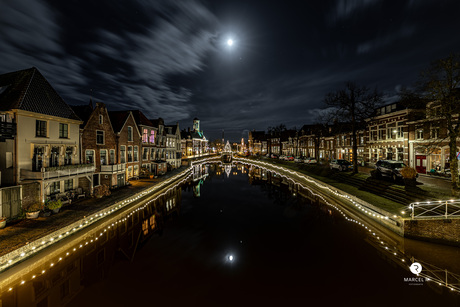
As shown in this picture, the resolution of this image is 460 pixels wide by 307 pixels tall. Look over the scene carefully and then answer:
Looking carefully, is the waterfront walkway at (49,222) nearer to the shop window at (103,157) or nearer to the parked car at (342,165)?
the shop window at (103,157)

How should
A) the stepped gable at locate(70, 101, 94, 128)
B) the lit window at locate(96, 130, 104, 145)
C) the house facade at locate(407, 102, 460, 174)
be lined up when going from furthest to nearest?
the house facade at locate(407, 102, 460, 174) < the lit window at locate(96, 130, 104, 145) < the stepped gable at locate(70, 101, 94, 128)

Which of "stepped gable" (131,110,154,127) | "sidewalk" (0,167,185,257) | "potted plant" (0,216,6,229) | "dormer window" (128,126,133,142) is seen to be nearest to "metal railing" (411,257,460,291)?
"sidewalk" (0,167,185,257)

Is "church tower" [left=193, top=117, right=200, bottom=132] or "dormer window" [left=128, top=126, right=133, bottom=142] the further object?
"church tower" [left=193, top=117, right=200, bottom=132]

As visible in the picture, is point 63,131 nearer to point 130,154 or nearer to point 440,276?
point 130,154

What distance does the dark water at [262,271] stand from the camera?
820 cm

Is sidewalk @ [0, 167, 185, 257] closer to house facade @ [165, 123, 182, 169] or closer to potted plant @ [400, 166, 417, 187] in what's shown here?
potted plant @ [400, 166, 417, 187]

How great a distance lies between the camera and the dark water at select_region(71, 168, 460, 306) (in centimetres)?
820

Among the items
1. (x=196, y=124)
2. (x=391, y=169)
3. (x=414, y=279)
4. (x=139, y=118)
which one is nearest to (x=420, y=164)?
(x=391, y=169)

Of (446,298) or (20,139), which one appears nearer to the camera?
(446,298)

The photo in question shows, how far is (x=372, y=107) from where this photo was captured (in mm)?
27609

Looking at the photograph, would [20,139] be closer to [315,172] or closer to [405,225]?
[405,225]

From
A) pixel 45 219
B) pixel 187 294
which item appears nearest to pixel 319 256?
pixel 187 294

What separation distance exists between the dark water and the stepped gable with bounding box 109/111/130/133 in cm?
2011

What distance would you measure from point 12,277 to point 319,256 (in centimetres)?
1572
